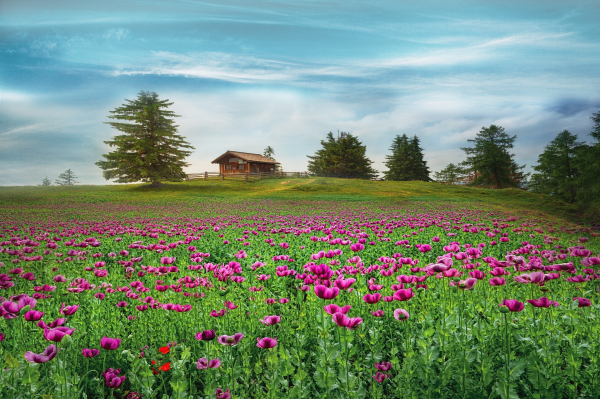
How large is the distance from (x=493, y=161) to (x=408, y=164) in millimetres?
14416

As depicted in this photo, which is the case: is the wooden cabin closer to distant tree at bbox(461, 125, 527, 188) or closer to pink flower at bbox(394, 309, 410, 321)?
distant tree at bbox(461, 125, 527, 188)

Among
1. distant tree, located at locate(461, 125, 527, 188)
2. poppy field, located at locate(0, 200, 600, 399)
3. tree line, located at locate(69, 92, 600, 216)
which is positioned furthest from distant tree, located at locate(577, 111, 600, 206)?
distant tree, located at locate(461, 125, 527, 188)

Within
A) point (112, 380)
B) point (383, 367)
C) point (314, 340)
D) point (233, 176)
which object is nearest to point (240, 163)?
point (233, 176)

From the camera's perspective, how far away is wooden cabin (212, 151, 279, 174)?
52781 mm

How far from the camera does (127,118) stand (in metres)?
36.8

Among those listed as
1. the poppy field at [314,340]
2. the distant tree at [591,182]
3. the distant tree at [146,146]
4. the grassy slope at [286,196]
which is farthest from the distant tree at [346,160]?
the poppy field at [314,340]

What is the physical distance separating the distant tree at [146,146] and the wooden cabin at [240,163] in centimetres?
1466

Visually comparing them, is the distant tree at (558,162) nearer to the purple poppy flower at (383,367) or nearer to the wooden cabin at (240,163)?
the purple poppy flower at (383,367)

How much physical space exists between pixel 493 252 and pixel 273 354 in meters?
6.04

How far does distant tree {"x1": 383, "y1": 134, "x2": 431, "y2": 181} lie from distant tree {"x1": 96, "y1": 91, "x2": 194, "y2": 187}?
1539 inches

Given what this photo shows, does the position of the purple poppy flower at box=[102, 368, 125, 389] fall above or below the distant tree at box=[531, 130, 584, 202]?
below

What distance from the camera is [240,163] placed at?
5369 cm

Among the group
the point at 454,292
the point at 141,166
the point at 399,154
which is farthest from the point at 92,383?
the point at 399,154

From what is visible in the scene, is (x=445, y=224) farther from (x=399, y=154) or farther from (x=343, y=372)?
(x=399, y=154)
